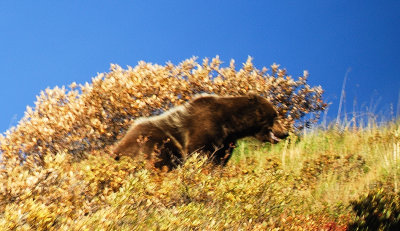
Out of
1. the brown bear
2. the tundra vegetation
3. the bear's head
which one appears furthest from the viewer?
Result: the bear's head

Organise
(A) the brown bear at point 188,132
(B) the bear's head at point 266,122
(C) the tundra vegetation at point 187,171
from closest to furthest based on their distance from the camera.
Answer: (C) the tundra vegetation at point 187,171
(A) the brown bear at point 188,132
(B) the bear's head at point 266,122

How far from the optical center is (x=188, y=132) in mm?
9625

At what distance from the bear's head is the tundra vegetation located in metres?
0.40

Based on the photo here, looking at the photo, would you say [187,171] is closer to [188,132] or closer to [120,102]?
[188,132]

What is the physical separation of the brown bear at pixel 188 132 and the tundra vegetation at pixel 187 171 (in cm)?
34

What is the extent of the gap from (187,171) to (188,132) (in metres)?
2.52

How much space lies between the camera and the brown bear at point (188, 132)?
949 cm

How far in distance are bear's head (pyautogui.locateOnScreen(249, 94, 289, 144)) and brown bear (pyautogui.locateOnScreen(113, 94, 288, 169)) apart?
0.41m

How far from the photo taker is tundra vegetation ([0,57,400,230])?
209 inches

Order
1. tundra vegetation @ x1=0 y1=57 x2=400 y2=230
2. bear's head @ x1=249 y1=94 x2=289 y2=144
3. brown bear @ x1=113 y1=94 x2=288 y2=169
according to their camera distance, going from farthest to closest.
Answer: bear's head @ x1=249 y1=94 x2=289 y2=144 < brown bear @ x1=113 y1=94 x2=288 y2=169 < tundra vegetation @ x1=0 y1=57 x2=400 y2=230

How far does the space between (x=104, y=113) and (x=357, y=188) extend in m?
5.25

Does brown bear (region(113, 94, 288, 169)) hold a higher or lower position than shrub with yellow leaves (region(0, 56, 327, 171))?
lower

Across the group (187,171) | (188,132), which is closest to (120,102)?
(188,132)

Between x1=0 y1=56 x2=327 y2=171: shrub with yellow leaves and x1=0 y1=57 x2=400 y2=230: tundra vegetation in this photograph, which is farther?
x1=0 y1=56 x2=327 y2=171: shrub with yellow leaves
